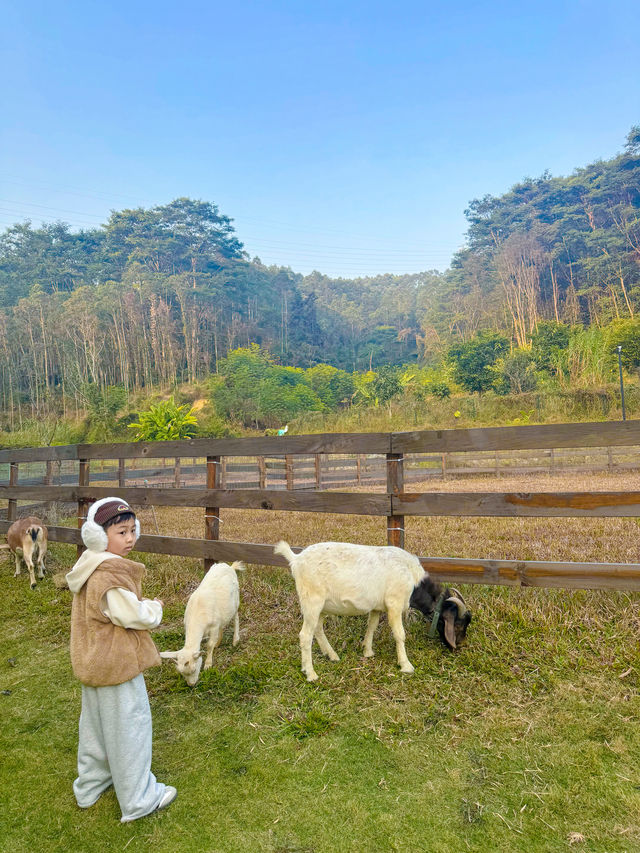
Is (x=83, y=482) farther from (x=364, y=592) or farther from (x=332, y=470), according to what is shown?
(x=332, y=470)

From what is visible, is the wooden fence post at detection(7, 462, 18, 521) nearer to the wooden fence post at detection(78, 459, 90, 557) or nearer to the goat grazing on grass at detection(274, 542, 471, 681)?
the wooden fence post at detection(78, 459, 90, 557)

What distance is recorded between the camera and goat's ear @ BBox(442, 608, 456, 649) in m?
3.58

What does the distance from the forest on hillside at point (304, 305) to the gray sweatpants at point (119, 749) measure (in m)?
36.4

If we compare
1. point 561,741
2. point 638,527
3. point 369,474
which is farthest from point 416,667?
point 369,474

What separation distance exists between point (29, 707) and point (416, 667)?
8.55 ft

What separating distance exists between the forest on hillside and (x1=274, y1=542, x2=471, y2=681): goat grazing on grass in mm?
34795

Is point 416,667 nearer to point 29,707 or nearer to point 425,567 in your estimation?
point 425,567

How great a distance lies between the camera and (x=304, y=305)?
208ft

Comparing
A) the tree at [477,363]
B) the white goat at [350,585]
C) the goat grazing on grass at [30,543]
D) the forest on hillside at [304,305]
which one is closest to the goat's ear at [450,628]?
the white goat at [350,585]

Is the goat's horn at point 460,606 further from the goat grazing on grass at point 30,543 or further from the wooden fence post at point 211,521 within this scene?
the goat grazing on grass at point 30,543

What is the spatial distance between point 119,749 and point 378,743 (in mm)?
1319

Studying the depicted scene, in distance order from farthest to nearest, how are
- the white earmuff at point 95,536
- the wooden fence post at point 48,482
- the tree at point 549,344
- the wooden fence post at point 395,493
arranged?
1. the tree at point 549,344
2. the wooden fence post at point 48,482
3. the wooden fence post at point 395,493
4. the white earmuff at point 95,536

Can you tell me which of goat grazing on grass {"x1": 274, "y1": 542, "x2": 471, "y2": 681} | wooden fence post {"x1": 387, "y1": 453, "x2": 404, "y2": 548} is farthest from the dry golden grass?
goat grazing on grass {"x1": 274, "y1": 542, "x2": 471, "y2": 681}

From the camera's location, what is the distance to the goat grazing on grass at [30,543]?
649 cm
